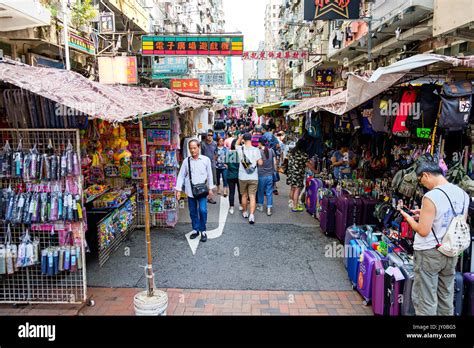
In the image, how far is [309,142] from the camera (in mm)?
9250

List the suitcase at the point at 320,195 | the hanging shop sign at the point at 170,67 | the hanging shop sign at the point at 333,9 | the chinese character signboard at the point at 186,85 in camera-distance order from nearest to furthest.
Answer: the suitcase at the point at 320,195
the hanging shop sign at the point at 333,9
the hanging shop sign at the point at 170,67
the chinese character signboard at the point at 186,85

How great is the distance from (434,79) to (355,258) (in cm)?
274

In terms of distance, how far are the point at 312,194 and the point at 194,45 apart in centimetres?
719

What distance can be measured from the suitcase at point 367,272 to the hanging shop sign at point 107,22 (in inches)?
443

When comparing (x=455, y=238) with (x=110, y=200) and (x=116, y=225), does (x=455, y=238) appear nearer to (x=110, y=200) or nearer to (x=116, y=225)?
(x=116, y=225)

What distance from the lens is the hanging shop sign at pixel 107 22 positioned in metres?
12.3

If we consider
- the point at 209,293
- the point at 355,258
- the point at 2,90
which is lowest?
the point at 209,293

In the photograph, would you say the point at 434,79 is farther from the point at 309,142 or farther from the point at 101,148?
the point at 101,148

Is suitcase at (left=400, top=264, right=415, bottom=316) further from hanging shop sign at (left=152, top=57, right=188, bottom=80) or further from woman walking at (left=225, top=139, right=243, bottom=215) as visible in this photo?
hanging shop sign at (left=152, top=57, right=188, bottom=80)

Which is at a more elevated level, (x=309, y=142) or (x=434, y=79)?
(x=434, y=79)

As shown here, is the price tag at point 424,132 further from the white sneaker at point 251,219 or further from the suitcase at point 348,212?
the white sneaker at point 251,219

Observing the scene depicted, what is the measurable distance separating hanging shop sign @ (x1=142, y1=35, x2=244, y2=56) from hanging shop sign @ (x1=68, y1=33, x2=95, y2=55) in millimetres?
1813

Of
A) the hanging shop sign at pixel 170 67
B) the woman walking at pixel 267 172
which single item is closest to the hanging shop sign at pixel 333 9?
the woman walking at pixel 267 172
